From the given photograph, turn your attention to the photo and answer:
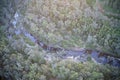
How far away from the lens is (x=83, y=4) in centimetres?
464

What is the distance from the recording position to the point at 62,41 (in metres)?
4.50

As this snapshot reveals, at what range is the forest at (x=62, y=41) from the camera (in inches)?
165

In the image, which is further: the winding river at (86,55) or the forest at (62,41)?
the winding river at (86,55)

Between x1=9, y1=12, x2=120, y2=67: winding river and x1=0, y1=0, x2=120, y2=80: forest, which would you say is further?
x1=9, y1=12, x2=120, y2=67: winding river

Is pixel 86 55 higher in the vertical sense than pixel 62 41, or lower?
lower

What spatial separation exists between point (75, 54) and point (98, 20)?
0.87m

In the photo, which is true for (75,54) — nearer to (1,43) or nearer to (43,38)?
(43,38)

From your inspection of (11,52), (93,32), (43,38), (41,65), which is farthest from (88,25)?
(11,52)

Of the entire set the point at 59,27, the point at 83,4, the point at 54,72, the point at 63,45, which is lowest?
the point at 54,72

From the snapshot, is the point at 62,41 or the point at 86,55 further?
the point at 62,41

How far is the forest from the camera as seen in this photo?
4184mm

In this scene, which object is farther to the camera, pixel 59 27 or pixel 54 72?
pixel 59 27

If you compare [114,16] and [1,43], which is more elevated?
[114,16]

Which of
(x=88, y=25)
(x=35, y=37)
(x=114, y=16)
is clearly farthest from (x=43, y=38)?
(x=114, y=16)
